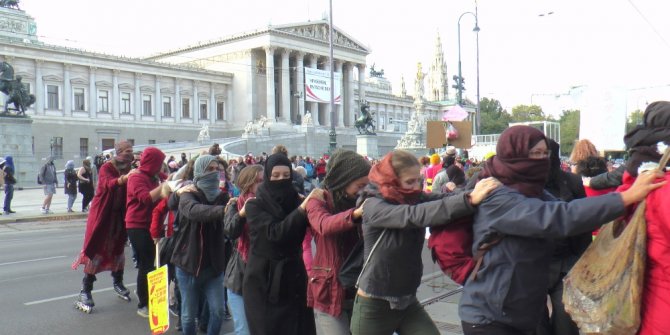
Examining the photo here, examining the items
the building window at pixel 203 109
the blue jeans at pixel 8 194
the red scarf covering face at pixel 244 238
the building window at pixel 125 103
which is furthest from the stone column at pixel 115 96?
the red scarf covering face at pixel 244 238

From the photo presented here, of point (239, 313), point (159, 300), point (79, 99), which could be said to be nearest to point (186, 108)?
point (79, 99)

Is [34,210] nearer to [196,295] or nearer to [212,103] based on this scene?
[196,295]

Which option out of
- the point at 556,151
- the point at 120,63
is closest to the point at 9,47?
the point at 120,63

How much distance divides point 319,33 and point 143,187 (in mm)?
74443

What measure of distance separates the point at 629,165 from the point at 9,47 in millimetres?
59705

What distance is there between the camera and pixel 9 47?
53781mm

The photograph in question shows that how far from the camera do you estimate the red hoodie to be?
21.9 feet

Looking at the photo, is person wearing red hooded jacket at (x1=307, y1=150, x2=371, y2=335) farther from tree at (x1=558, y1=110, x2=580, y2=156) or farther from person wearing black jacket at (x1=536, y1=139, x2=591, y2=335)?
tree at (x1=558, y1=110, x2=580, y2=156)

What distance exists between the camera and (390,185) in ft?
11.4

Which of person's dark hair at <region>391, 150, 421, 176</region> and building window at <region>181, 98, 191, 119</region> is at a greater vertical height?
building window at <region>181, 98, 191, 119</region>

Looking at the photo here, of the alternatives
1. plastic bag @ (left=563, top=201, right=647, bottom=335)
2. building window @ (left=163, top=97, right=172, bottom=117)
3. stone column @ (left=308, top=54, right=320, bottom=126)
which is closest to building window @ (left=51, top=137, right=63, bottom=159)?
building window @ (left=163, top=97, right=172, bottom=117)

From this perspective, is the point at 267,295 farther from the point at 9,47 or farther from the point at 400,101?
the point at 400,101

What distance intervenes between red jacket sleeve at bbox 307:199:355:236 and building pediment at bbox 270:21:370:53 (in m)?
68.8

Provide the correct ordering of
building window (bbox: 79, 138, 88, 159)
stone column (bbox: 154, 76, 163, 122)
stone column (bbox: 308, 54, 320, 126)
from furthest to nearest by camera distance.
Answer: stone column (bbox: 308, 54, 320, 126), stone column (bbox: 154, 76, 163, 122), building window (bbox: 79, 138, 88, 159)
